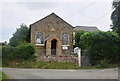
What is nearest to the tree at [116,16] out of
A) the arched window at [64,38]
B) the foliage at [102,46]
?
the foliage at [102,46]

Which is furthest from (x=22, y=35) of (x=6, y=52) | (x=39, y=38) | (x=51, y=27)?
(x=6, y=52)

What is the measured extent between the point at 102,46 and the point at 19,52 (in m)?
10.0

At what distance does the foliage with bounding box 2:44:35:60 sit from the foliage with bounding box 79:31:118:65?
283 inches

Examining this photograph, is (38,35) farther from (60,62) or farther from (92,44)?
(92,44)

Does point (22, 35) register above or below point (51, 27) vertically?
below

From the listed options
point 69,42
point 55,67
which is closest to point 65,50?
point 69,42

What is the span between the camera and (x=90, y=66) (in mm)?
20688

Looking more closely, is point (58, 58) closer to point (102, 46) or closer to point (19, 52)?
point (19, 52)

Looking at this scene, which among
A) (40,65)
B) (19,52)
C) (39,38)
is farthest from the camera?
(39,38)

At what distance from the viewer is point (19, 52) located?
23.8 m

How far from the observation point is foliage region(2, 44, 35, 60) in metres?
23.5

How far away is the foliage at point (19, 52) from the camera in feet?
77.1

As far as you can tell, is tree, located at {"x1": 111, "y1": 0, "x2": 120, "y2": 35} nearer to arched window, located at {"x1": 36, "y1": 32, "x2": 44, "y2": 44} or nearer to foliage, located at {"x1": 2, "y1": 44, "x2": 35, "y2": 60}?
foliage, located at {"x1": 2, "y1": 44, "x2": 35, "y2": 60}

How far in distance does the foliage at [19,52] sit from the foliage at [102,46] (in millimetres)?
7181
